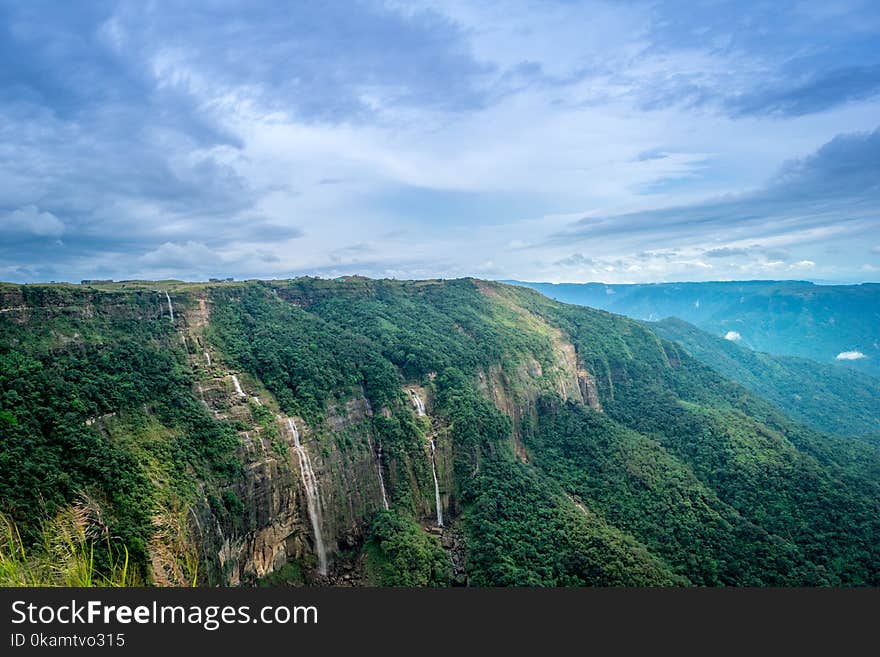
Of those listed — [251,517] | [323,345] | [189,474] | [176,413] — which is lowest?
[251,517]

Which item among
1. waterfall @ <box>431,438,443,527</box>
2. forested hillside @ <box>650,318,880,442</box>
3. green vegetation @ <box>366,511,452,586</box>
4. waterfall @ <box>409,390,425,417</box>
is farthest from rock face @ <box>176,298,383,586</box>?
forested hillside @ <box>650,318,880,442</box>

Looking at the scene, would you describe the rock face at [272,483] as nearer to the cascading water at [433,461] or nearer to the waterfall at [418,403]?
the waterfall at [418,403]

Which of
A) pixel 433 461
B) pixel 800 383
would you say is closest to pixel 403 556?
pixel 433 461

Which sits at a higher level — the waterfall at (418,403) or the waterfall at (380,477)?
the waterfall at (418,403)

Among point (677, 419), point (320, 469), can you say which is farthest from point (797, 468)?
point (320, 469)

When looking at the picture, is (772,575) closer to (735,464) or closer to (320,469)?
(735,464)

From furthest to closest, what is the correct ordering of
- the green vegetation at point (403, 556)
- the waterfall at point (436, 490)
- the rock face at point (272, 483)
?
the waterfall at point (436, 490), the green vegetation at point (403, 556), the rock face at point (272, 483)

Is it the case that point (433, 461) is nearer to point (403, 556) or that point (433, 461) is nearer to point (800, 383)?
point (403, 556)

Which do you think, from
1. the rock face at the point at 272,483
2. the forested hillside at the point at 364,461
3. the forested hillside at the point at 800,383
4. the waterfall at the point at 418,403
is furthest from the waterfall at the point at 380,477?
the forested hillside at the point at 800,383

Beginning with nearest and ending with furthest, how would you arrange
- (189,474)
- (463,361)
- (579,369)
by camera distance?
(189,474) → (463,361) → (579,369)
